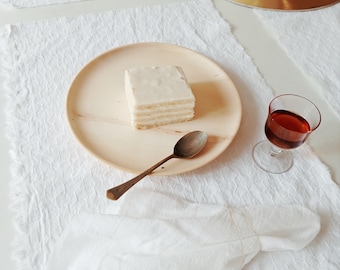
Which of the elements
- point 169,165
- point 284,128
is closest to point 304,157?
point 284,128

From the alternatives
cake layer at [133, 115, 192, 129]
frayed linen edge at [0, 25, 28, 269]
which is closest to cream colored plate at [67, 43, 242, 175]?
cake layer at [133, 115, 192, 129]

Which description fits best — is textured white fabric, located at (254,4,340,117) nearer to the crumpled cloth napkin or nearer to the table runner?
the table runner

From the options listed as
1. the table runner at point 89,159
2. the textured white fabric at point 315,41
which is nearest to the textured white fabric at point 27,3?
the table runner at point 89,159

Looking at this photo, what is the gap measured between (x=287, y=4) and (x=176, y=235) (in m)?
0.34

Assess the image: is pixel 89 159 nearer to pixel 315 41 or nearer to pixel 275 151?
pixel 275 151

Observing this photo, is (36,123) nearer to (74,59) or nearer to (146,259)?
(74,59)

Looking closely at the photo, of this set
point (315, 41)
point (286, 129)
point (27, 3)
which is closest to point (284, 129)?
point (286, 129)

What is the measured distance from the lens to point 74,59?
0.89 m

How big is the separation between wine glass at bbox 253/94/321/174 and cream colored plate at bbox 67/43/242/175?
70 mm

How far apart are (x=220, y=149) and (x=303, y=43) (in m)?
0.42

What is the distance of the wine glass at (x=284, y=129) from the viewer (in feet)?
2.23

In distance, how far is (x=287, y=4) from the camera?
505 mm

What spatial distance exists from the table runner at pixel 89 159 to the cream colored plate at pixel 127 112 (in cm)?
2

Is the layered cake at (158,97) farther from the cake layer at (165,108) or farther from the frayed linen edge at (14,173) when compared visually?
the frayed linen edge at (14,173)
